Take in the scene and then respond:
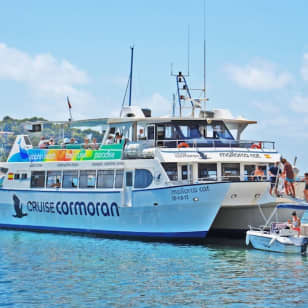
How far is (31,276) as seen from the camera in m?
18.0

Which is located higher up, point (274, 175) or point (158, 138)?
point (158, 138)

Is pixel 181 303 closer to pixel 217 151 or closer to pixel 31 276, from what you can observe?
pixel 31 276

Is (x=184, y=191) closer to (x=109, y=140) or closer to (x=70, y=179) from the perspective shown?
(x=109, y=140)

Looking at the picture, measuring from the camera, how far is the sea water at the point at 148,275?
15336mm

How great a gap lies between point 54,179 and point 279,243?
11423 millimetres

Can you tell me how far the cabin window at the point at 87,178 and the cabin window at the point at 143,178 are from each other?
261 cm

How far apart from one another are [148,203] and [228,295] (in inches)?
Result: 387

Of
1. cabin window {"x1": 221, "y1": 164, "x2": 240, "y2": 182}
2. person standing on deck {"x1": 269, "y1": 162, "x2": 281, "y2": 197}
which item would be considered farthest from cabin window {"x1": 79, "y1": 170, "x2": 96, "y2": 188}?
person standing on deck {"x1": 269, "y1": 162, "x2": 281, "y2": 197}

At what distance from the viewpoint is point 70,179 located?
28.8 metres

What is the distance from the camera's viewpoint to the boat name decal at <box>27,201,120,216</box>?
88.2 ft

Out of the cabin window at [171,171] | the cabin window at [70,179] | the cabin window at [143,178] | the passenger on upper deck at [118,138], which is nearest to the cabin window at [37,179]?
the cabin window at [70,179]

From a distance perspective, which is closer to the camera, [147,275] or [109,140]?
[147,275]

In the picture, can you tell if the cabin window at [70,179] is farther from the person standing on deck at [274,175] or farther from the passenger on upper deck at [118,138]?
the person standing on deck at [274,175]

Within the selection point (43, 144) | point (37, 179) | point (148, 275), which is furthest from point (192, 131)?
point (148, 275)
